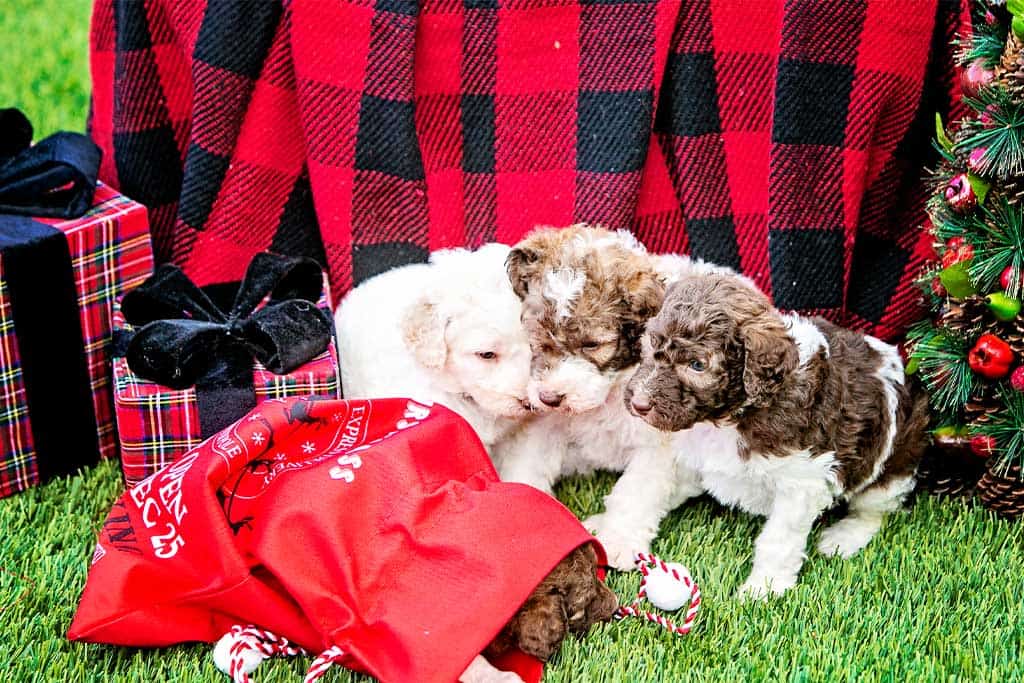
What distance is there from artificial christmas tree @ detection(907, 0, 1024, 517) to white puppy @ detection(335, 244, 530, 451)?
1.62 m

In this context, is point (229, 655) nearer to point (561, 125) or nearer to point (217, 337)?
point (217, 337)

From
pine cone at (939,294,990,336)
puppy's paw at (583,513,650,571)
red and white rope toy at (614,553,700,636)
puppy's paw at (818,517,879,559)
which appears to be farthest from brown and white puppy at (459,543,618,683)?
pine cone at (939,294,990,336)

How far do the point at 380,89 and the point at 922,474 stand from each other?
280 cm

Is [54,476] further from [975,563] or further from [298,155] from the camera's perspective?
[975,563]

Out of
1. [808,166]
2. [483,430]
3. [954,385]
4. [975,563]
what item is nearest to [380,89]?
[483,430]

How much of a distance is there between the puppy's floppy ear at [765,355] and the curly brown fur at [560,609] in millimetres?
783

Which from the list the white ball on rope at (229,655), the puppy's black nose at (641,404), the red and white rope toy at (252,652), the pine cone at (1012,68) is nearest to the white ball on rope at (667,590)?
the puppy's black nose at (641,404)

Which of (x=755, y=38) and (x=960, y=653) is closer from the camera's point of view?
(x=960, y=653)

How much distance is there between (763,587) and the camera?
3.93 meters

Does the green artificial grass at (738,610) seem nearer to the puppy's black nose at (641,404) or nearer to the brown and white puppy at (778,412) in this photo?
the brown and white puppy at (778,412)

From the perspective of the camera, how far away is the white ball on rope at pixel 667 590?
3756mm

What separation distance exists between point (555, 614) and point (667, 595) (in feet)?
1.64

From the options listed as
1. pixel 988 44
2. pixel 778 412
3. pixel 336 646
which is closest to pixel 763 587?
pixel 778 412

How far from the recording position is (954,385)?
4.04 meters
